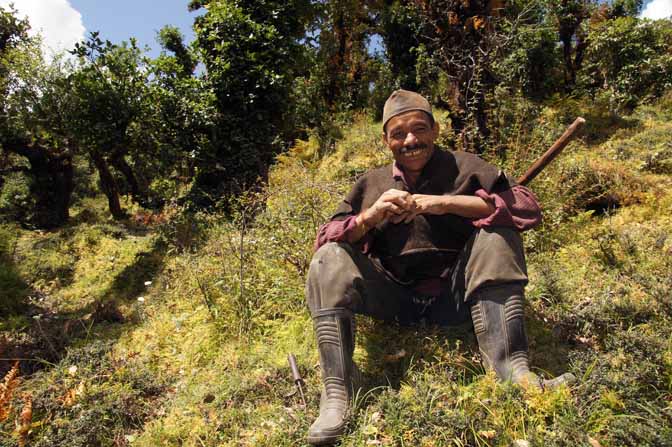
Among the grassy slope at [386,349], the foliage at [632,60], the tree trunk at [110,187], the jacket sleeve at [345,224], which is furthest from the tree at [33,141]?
the foliage at [632,60]

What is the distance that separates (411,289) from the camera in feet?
8.48

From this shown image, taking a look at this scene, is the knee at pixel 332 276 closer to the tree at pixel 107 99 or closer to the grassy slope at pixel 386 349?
the grassy slope at pixel 386 349

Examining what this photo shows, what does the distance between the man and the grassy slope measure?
233mm

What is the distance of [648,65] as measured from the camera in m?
10.8

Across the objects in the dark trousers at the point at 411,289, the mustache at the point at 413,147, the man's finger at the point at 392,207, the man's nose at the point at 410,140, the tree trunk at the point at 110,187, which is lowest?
the dark trousers at the point at 411,289

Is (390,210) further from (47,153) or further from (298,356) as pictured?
(47,153)

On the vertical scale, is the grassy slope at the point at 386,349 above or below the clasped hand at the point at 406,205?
below

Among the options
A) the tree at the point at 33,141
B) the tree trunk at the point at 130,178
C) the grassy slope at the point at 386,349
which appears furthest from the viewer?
the tree trunk at the point at 130,178

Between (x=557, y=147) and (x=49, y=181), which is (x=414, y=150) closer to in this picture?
(x=557, y=147)

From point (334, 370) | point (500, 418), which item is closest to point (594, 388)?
point (500, 418)

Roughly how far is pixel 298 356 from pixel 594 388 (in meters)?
1.98

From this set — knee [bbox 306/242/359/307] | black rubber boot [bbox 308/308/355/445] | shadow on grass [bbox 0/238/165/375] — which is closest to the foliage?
knee [bbox 306/242/359/307]

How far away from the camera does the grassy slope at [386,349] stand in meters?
1.96

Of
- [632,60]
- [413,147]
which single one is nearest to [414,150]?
[413,147]
